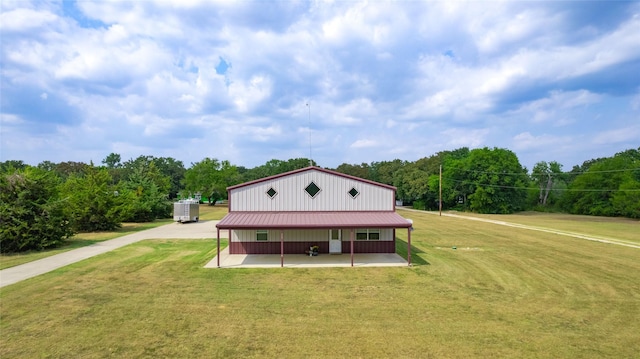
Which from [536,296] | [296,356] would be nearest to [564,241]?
[536,296]

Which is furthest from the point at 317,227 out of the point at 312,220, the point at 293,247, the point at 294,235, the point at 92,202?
the point at 92,202

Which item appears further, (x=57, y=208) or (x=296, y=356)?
(x=57, y=208)

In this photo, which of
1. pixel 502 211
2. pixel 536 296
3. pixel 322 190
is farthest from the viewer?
pixel 502 211

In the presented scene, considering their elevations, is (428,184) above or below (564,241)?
above

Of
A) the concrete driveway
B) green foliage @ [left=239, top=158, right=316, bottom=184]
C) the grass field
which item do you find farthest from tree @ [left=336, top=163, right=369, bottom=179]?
the grass field

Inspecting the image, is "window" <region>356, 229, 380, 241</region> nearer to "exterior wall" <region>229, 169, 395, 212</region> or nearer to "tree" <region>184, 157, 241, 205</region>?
"exterior wall" <region>229, 169, 395, 212</region>

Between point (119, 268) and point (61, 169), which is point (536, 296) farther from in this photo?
point (61, 169)

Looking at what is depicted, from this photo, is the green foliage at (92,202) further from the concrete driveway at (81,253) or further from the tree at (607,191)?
the tree at (607,191)
